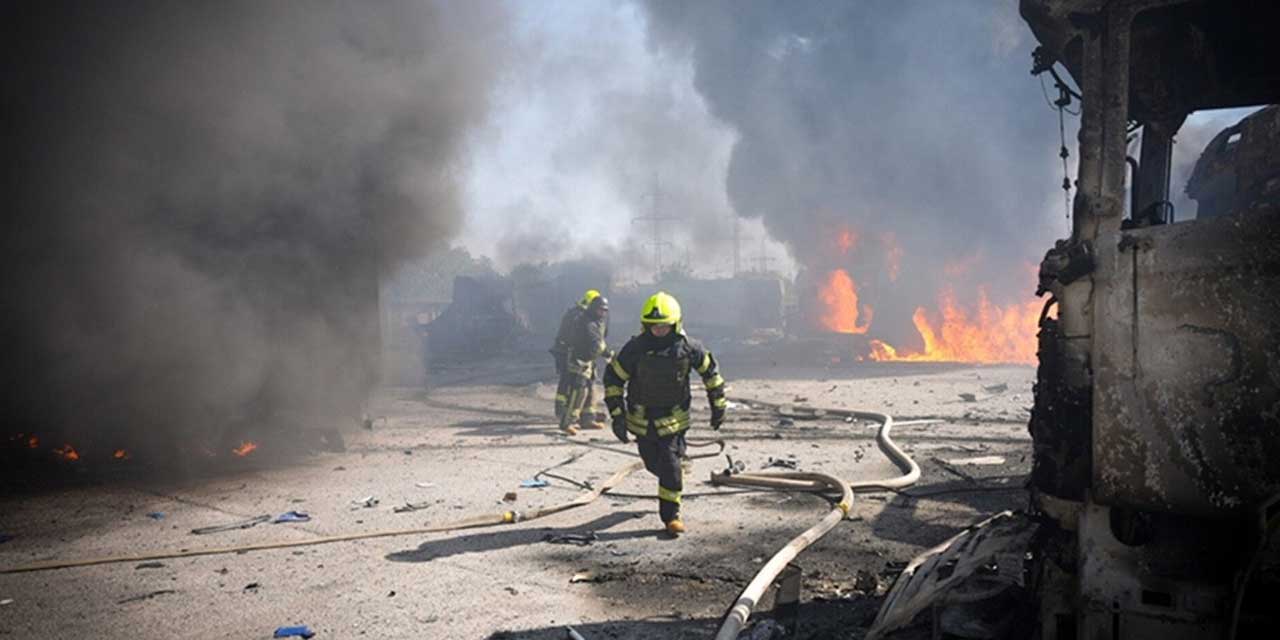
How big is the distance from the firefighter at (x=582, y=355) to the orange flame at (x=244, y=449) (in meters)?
3.75

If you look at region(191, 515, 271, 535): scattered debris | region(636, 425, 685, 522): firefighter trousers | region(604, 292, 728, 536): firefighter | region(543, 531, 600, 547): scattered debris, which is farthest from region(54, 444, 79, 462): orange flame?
region(636, 425, 685, 522): firefighter trousers

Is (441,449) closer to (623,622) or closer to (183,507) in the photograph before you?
(183,507)

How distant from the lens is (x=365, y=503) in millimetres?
6684

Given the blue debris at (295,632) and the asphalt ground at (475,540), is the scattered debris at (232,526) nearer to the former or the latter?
the asphalt ground at (475,540)

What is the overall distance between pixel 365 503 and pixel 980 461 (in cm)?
594

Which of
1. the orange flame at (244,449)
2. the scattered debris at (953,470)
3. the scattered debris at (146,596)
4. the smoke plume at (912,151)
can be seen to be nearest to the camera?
the scattered debris at (146,596)

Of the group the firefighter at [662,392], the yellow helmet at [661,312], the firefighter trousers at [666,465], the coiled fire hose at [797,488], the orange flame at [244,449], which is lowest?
the orange flame at [244,449]

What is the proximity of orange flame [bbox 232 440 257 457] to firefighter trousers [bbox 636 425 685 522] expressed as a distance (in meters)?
5.56

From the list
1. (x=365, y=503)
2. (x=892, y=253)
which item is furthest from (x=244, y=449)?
(x=892, y=253)

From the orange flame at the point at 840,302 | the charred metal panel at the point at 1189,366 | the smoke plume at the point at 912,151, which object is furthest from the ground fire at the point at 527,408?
the orange flame at the point at 840,302

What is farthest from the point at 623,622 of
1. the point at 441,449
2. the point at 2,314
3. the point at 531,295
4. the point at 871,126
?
the point at 531,295

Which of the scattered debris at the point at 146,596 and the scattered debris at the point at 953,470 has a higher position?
the scattered debris at the point at 953,470

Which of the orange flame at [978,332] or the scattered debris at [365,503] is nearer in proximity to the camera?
the scattered debris at [365,503]

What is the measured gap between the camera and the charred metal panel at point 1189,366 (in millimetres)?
2297
